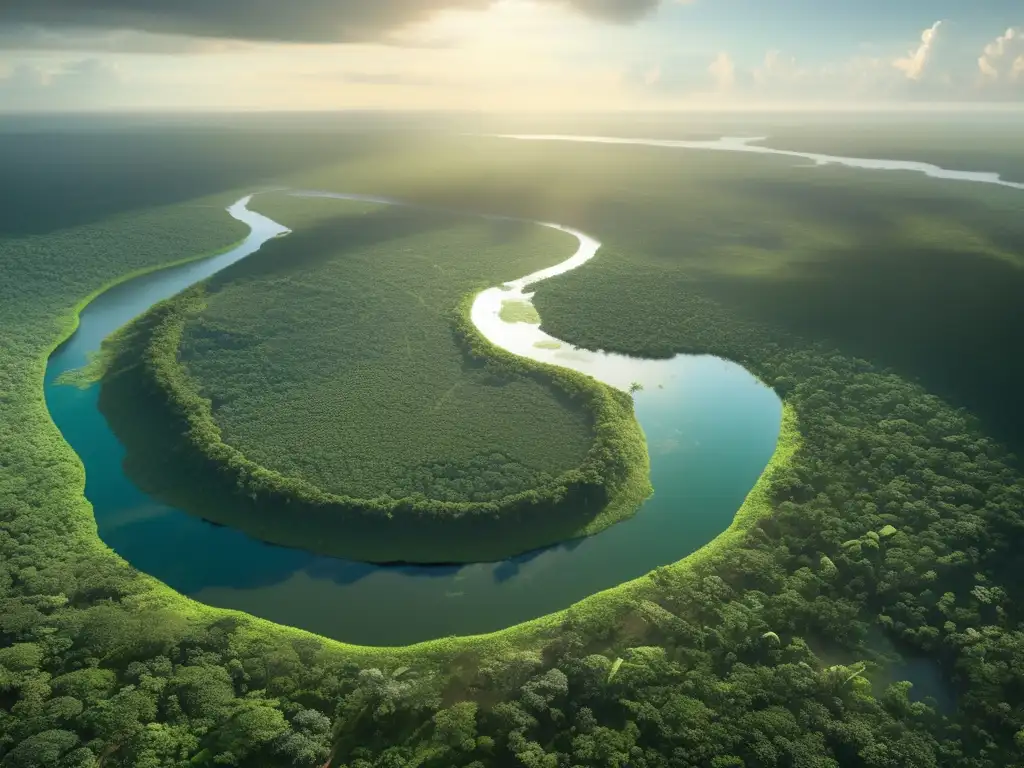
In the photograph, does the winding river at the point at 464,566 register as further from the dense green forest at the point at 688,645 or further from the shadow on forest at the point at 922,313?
the shadow on forest at the point at 922,313

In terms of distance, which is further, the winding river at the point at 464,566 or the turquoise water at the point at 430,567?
the winding river at the point at 464,566

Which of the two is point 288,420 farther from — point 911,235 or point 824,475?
point 911,235

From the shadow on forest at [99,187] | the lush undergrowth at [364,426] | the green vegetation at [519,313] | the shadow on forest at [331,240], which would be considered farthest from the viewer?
the shadow on forest at [99,187]

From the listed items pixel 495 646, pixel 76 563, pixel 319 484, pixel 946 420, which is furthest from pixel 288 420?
pixel 946 420

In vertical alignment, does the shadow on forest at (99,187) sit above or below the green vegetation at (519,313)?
above

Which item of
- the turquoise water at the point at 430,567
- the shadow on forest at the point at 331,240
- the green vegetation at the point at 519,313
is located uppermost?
the shadow on forest at the point at 331,240

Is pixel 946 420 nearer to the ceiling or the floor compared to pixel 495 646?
nearer to the ceiling

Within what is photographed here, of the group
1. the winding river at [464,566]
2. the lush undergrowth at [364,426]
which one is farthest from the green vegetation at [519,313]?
the winding river at [464,566]

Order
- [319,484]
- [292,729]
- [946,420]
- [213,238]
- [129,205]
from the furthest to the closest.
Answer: [129,205] < [213,238] < [946,420] < [319,484] < [292,729]
